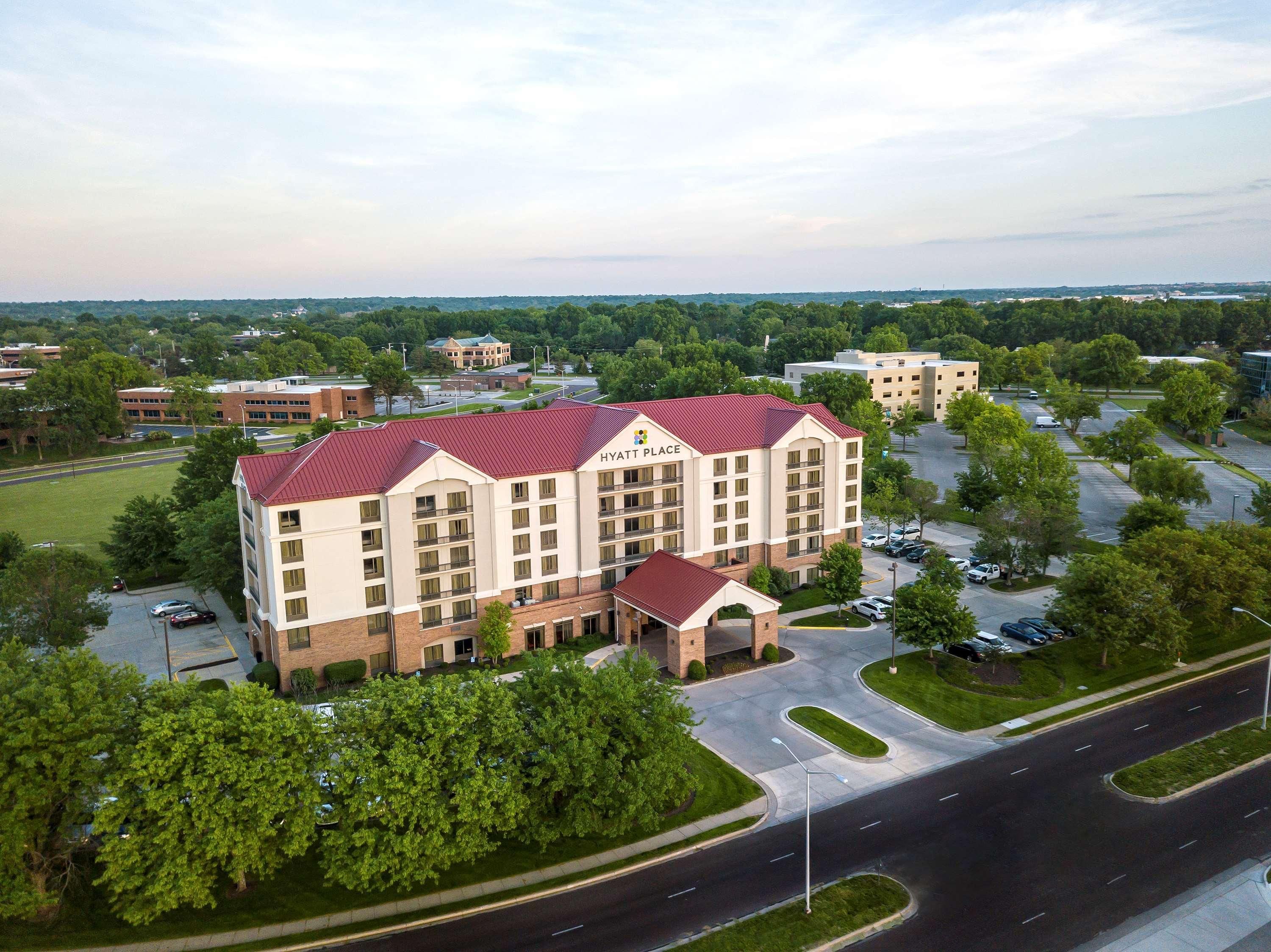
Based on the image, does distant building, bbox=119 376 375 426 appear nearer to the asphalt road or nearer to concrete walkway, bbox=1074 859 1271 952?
the asphalt road

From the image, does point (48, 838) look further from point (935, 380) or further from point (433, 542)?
point (935, 380)

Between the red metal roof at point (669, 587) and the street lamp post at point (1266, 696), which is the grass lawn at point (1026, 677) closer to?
the street lamp post at point (1266, 696)

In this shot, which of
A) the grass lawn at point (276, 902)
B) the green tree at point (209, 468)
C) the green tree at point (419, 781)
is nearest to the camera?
the green tree at point (419, 781)

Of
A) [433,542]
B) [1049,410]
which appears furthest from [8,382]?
[1049,410]

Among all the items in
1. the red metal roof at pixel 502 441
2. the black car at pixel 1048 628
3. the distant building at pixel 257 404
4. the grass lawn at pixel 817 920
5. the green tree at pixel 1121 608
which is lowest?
the grass lawn at pixel 817 920

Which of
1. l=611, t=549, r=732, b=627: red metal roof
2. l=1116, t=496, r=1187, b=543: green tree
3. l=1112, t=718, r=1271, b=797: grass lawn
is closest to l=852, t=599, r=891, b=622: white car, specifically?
l=611, t=549, r=732, b=627: red metal roof

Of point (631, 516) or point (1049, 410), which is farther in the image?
point (1049, 410)

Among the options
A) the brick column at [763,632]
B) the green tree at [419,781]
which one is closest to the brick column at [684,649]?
the brick column at [763,632]
